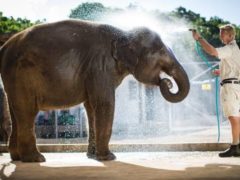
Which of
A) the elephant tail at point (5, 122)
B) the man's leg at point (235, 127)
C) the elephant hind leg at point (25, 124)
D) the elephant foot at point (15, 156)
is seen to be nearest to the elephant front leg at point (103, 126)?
the elephant hind leg at point (25, 124)

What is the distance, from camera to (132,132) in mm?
19562

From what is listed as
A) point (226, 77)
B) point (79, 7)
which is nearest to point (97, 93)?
point (226, 77)

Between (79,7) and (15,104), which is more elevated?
(79,7)

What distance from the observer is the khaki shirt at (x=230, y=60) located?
17.4ft

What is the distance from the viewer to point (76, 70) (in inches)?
215

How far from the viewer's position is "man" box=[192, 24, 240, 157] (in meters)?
5.27

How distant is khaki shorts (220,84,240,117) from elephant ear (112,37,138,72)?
1.12m

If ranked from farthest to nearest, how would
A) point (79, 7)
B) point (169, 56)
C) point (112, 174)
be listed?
1. point (79, 7)
2. point (169, 56)
3. point (112, 174)

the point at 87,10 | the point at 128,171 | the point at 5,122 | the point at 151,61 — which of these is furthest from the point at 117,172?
the point at 87,10

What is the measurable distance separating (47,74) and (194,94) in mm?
27716

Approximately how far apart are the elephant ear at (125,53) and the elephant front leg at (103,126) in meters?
0.55

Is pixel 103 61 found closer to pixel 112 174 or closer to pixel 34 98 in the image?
pixel 34 98

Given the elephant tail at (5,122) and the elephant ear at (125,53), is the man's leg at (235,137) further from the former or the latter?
the elephant tail at (5,122)

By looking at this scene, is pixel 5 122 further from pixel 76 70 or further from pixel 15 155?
pixel 76 70
